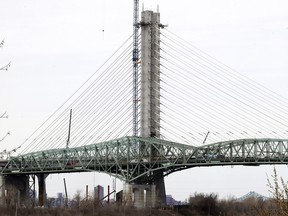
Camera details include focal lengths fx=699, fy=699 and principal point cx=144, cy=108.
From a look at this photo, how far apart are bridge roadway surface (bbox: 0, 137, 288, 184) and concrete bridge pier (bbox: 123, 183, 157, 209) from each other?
4.04 ft

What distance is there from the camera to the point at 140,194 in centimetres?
10950

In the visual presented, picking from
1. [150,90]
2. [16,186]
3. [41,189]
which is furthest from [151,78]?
[16,186]

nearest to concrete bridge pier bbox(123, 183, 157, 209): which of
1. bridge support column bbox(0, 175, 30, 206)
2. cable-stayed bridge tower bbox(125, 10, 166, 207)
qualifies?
cable-stayed bridge tower bbox(125, 10, 166, 207)

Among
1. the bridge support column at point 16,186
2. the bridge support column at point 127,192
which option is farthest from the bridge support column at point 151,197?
the bridge support column at point 16,186

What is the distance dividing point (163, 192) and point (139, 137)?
13.2 meters

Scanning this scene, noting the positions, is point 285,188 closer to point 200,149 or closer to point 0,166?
point 200,149

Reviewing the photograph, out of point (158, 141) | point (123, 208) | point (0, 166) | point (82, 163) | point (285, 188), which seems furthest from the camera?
point (0, 166)

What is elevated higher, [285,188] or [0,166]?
[0,166]

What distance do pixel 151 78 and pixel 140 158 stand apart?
12583 mm

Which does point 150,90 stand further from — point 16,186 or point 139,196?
point 16,186

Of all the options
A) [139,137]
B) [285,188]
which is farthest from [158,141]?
[285,188]

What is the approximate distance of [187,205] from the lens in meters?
118

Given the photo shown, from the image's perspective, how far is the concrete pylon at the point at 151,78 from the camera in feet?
352

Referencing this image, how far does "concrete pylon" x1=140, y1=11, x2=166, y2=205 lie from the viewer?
352 feet
